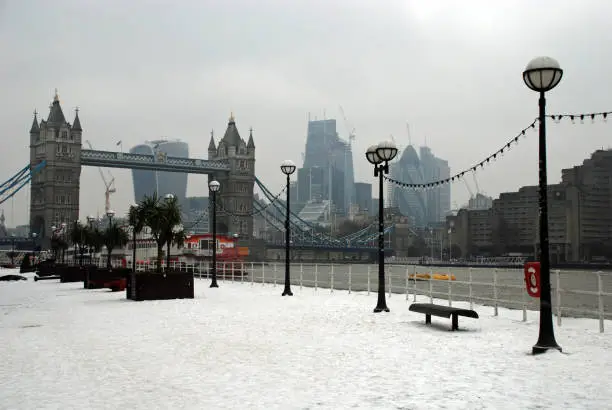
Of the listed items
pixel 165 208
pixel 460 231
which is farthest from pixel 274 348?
pixel 460 231

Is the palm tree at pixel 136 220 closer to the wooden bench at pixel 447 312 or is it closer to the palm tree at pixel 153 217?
the palm tree at pixel 153 217

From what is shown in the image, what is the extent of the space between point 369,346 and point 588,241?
129 metres

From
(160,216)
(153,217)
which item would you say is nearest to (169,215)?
(160,216)

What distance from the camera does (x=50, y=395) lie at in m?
7.18

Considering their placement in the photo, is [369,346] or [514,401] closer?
[514,401]

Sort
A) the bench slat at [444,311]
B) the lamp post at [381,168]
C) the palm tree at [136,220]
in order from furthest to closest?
1. the palm tree at [136,220]
2. the lamp post at [381,168]
3. the bench slat at [444,311]

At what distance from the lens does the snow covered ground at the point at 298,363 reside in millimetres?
6875

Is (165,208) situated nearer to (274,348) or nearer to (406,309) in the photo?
(406,309)

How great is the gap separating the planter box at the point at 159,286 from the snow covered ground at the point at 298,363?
5.37 metres

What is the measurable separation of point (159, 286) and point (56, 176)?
135 meters

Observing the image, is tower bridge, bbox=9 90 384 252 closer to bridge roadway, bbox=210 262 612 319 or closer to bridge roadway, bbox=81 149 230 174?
bridge roadway, bbox=81 149 230 174

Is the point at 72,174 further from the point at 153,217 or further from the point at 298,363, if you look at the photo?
the point at 298,363

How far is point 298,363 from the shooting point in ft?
29.5

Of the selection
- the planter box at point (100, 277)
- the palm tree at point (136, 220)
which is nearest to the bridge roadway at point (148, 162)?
the palm tree at point (136, 220)
